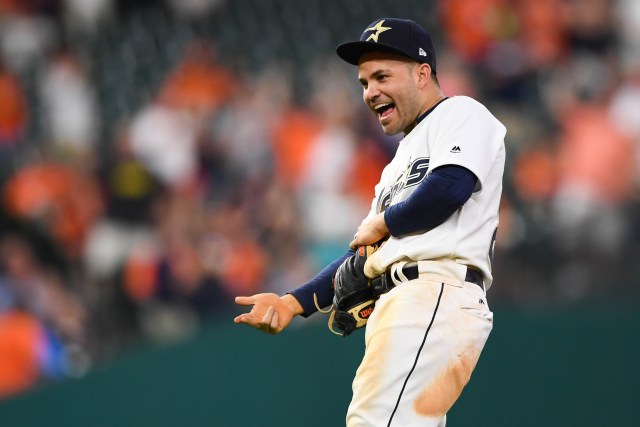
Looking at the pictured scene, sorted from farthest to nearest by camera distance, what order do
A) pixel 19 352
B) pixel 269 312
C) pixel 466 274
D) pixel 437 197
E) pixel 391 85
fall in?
pixel 19 352, pixel 269 312, pixel 391 85, pixel 466 274, pixel 437 197

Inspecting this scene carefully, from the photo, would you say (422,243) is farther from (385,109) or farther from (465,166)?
(385,109)

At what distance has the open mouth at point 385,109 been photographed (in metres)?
3.24

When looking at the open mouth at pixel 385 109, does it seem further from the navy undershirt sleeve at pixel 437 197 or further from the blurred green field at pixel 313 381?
the blurred green field at pixel 313 381

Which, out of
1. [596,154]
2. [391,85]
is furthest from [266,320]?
[596,154]

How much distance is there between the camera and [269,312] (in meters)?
3.31

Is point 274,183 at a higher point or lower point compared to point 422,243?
higher

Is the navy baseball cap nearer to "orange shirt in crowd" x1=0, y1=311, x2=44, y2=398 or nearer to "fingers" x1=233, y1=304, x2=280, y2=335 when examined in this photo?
"fingers" x1=233, y1=304, x2=280, y2=335

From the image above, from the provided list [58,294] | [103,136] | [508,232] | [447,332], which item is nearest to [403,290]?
[447,332]

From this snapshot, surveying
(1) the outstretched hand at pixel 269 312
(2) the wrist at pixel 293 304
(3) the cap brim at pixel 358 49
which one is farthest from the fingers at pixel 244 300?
(3) the cap brim at pixel 358 49

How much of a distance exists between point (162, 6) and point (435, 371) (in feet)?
22.5

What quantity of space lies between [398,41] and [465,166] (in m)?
0.46

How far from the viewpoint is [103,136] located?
7.91m

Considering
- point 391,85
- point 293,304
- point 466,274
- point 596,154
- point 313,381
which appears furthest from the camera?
point 596,154

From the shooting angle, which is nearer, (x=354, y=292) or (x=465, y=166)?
(x=465, y=166)
